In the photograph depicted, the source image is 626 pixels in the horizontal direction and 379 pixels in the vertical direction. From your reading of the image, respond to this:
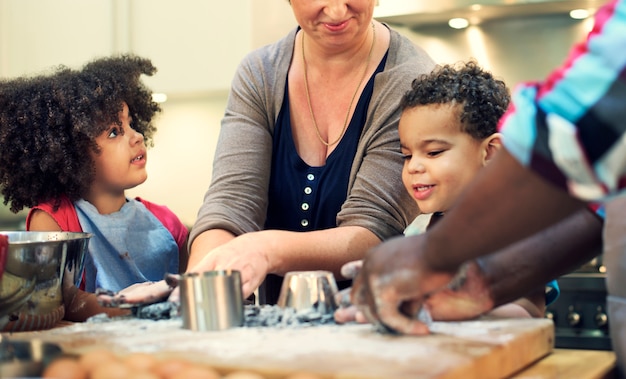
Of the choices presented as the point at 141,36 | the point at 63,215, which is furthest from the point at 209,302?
the point at 141,36

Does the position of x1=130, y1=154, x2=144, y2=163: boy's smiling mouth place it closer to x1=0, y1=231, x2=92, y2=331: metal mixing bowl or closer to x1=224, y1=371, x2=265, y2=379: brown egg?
x1=0, y1=231, x2=92, y2=331: metal mixing bowl

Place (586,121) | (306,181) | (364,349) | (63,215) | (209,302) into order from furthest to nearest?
(63,215) < (306,181) < (209,302) < (364,349) < (586,121)

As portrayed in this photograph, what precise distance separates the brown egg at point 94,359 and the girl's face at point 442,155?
78 cm

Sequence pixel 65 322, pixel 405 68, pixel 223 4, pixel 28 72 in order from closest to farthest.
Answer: pixel 65 322 < pixel 405 68 < pixel 223 4 < pixel 28 72

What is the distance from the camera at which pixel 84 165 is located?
1930 millimetres

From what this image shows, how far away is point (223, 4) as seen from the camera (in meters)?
2.99

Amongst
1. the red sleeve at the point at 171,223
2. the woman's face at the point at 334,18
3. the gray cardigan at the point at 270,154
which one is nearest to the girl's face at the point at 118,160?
the red sleeve at the point at 171,223

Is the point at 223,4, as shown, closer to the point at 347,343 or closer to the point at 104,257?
the point at 104,257

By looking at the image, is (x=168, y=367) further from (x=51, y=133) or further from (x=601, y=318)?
(x=601, y=318)

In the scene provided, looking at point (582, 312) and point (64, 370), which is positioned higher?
point (64, 370)

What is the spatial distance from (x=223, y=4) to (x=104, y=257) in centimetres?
142

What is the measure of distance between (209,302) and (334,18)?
0.71 m

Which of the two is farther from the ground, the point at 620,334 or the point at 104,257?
the point at 104,257

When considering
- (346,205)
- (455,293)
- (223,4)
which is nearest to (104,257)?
(346,205)
